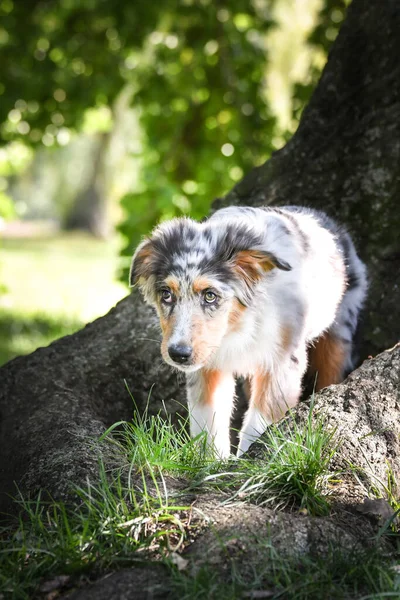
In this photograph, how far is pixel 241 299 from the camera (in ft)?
15.4

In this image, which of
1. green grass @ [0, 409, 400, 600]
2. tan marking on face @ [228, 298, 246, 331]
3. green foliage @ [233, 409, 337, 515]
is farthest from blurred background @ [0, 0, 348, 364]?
green foliage @ [233, 409, 337, 515]

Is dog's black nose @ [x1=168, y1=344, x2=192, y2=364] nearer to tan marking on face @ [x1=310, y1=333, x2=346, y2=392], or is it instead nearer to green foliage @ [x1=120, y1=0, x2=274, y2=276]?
tan marking on face @ [x1=310, y1=333, x2=346, y2=392]

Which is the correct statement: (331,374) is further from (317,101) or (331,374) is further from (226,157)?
(226,157)

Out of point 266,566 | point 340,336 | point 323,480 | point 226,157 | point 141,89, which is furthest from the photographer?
point 141,89

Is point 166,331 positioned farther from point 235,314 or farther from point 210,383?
point 210,383

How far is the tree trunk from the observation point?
553 cm

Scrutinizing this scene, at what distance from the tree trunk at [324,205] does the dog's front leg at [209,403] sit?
1.90 ft

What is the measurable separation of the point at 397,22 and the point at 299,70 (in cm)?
692

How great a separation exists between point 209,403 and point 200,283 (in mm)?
919

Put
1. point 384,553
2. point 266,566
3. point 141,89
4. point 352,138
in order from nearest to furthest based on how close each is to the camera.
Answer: point 266,566 → point 384,553 → point 352,138 → point 141,89

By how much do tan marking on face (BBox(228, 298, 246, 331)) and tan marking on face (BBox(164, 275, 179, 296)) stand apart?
0.33 metres

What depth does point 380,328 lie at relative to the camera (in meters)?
6.04

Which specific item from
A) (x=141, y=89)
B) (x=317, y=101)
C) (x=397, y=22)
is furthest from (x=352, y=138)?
(x=141, y=89)

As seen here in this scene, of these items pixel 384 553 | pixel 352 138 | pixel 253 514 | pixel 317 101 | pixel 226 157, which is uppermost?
pixel 226 157
